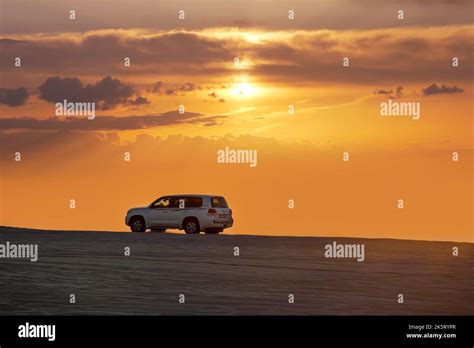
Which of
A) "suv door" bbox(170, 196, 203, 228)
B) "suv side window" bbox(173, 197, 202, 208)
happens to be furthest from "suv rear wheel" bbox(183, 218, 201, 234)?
"suv side window" bbox(173, 197, 202, 208)

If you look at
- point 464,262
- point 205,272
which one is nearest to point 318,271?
point 205,272

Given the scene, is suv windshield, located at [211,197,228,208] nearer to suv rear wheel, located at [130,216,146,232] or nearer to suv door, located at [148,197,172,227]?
suv door, located at [148,197,172,227]

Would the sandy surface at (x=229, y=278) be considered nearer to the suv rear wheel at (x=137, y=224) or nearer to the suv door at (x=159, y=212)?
the suv door at (x=159, y=212)

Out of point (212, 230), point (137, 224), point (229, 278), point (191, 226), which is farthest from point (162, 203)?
point (229, 278)

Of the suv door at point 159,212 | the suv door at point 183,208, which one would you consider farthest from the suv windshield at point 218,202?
the suv door at point 159,212

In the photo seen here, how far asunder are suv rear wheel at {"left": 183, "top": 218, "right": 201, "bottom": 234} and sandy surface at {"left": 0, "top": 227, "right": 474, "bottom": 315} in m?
4.18

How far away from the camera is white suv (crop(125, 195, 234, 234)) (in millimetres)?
42375

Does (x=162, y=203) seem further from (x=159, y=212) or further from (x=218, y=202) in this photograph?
(x=218, y=202)

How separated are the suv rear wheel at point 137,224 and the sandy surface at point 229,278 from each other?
555 cm

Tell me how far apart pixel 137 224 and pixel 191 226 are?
2810 millimetres

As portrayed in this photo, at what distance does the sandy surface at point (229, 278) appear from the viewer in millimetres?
21219
